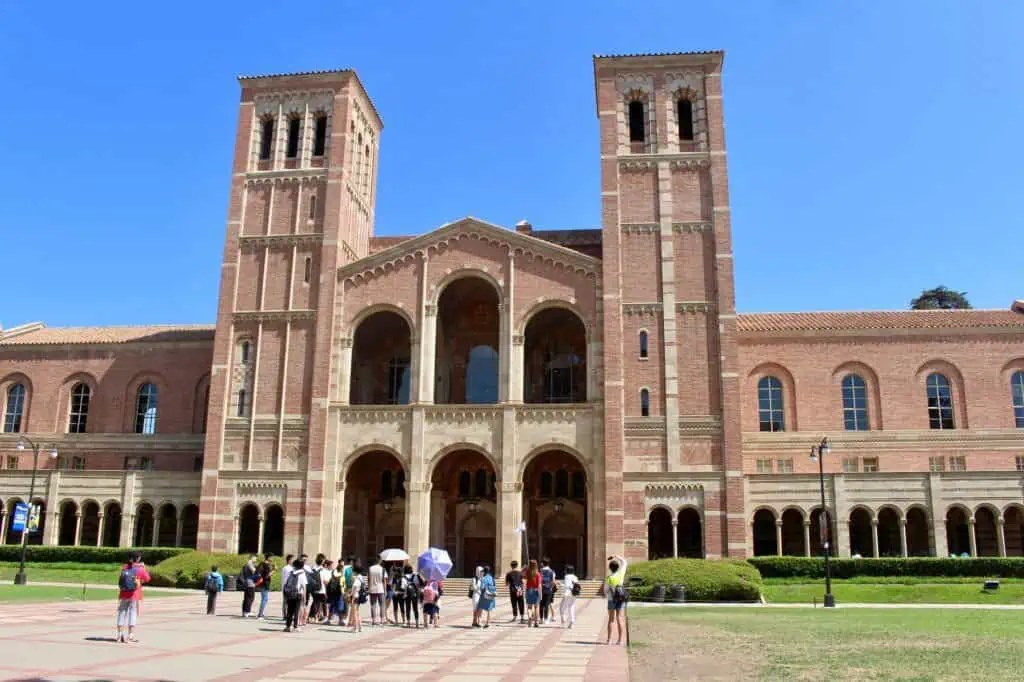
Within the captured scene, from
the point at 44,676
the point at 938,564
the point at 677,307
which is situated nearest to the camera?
the point at 44,676

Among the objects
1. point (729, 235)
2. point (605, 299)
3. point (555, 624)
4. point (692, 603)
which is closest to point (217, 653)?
point (555, 624)

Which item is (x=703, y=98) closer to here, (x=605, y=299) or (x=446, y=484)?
(x=605, y=299)

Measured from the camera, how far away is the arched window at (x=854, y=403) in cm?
4812

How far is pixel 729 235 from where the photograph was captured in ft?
147

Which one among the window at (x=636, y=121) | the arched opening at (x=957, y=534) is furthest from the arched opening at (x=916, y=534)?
the window at (x=636, y=121)

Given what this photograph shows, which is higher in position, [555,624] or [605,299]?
[605,299]

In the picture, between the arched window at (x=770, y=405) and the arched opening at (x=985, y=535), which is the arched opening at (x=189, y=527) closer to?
the arched window at (x=770, y=405)

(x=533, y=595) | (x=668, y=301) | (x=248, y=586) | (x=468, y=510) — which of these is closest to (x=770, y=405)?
(x=668, y=301)

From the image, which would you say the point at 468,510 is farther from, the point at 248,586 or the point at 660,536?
the point at 248,586

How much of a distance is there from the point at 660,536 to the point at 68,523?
32880mm

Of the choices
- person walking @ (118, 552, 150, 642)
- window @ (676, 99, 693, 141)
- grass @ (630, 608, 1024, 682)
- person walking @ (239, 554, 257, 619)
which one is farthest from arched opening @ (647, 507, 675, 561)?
person walking @ (118, 552, 150, 642)

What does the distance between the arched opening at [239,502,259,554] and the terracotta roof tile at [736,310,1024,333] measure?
2732 cm

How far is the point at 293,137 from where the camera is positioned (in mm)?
51000

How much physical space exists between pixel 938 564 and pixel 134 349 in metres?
44.8
